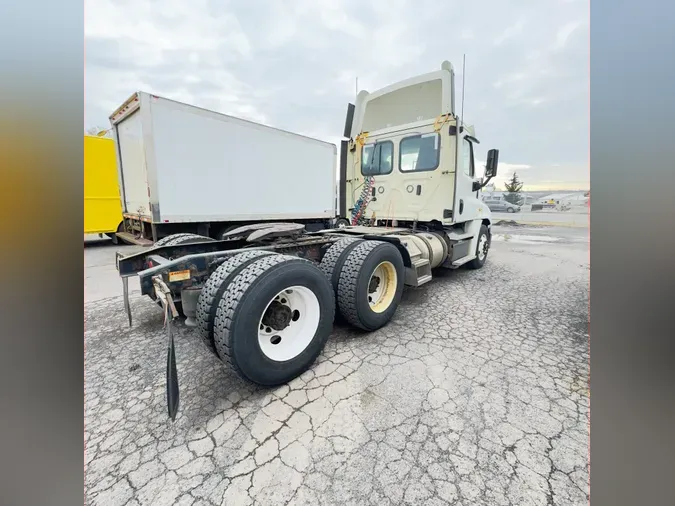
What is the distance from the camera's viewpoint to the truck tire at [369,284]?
122 inches

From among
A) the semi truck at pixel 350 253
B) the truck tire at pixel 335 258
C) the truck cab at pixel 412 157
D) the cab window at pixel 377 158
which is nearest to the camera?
the semi truck at pixel 350 253

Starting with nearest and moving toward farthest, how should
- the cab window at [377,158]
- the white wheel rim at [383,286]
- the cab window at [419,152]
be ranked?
the white wheel rim at [383,286], the cab window at [419,152], the cab window at [377,158]

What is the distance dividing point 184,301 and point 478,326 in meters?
3.25

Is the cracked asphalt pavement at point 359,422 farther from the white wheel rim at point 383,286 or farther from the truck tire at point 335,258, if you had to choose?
the truck tire at point 335,258

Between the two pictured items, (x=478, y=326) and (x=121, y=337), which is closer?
(x=121, y=337)

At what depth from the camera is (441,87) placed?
4.84 metres

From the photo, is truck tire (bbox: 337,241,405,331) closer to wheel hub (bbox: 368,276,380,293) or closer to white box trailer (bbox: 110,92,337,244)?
wheel hub (bbox: 368,276,380,293)

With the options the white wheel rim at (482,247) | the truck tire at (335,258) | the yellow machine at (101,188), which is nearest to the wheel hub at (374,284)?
the truck tire at (335,258)

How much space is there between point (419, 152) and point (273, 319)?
414cm

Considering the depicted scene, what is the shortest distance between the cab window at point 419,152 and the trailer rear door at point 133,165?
4838 millimetres

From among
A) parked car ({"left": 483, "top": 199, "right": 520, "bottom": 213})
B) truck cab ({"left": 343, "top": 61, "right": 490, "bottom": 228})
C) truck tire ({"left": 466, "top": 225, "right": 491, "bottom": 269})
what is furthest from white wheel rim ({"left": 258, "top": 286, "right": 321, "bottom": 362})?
parked car ({"left": 483, "top": 199, "right": 520, "bottom": 213})
